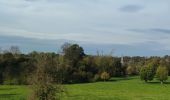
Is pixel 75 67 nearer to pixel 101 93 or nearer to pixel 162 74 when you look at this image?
pixel 162 74

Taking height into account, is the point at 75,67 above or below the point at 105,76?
above

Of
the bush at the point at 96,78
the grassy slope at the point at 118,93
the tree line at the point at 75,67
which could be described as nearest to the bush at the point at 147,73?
the tree line at the point at 75,67

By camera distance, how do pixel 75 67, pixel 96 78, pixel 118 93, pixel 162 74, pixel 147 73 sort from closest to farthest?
pixel 118 93 → pixel 162 74 → pixel 147 73 → pixel 75 67 → pixel 96 78

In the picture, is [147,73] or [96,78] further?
[96,78]

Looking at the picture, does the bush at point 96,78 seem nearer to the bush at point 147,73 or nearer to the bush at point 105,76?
the bush at point 105,76

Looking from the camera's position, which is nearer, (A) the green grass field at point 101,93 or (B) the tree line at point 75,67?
(A) the green grass field at point 101,93

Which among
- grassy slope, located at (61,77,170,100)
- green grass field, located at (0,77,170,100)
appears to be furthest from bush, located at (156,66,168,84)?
green grass field, located at (0,77,170,100)

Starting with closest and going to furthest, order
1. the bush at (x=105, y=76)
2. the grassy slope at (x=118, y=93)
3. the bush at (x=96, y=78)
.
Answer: the grassy slope at (x=118, y=93) → the bush at (x=105, y=76) → the bush at (x=96, y=78)

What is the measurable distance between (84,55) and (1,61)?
26176 millimetres

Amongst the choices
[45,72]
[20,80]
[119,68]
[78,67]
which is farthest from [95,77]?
[45,72]

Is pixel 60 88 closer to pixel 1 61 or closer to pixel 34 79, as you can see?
pixel 34 79

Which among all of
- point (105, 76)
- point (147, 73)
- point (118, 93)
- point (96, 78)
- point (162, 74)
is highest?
point (147, 73)

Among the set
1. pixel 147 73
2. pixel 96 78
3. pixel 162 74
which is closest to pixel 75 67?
pixel 96 78

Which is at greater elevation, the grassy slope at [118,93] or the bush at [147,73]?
the bush at [147,73]
